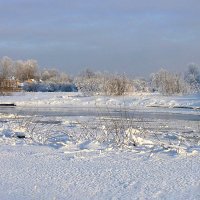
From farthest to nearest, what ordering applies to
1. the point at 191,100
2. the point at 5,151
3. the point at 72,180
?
the point at 191,100
the point at 5,151
the point at 72,180

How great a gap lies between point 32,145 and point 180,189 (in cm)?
399

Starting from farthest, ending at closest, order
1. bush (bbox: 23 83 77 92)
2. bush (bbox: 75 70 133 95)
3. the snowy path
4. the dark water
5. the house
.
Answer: bush (bbox: 23 83 77 92)
the house
bush (bbox: 75 70 133 95)
the dark water
the snowy path

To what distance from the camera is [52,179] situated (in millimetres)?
5965

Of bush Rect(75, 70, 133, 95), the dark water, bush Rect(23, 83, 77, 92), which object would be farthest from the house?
the dark water

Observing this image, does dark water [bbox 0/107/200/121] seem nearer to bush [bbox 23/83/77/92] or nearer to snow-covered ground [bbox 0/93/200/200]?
snow-covered ground [bbox 0/93/200/200]

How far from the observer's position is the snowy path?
5375mm

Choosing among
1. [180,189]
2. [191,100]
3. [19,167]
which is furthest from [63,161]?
[191,100]

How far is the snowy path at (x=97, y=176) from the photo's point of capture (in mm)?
5375

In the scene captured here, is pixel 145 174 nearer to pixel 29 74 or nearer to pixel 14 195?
pixel 14 195

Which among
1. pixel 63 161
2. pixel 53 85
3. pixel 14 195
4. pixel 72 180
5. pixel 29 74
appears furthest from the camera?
pixel 29 74

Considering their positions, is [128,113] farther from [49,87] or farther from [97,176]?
[49,87]

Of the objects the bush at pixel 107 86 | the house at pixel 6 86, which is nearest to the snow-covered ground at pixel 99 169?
the bush at pixel 107 86

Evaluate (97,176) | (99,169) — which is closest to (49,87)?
(99,169)

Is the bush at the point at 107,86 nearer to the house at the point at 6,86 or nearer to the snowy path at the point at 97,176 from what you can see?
the house at the point at 6,86
